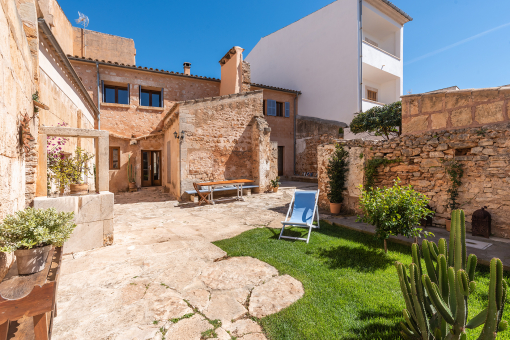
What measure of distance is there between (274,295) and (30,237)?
2.55 metres

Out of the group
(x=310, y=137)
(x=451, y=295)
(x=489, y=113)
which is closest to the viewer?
(x=451, y=295)

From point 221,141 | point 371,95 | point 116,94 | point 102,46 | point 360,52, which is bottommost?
point 221,141

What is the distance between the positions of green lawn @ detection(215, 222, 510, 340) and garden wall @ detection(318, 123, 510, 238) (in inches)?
69.2

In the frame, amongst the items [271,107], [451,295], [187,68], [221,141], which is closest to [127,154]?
[221,141]

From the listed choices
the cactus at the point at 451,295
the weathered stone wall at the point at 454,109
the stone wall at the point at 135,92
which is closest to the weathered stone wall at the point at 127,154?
the stone wall at the point at 135,92

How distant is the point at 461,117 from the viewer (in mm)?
4871

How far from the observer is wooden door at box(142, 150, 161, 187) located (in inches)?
530

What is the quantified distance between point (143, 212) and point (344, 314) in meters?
6.70

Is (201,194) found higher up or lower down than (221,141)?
lower down

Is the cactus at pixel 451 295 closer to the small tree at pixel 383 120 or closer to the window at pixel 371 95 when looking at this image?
the small tree at pixel 383 120

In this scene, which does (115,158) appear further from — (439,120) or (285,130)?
(439,120)

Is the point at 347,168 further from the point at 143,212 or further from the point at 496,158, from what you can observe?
the point at 143,212

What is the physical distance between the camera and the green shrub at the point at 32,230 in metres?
2.12

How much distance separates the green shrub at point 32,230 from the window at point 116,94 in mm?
11503
